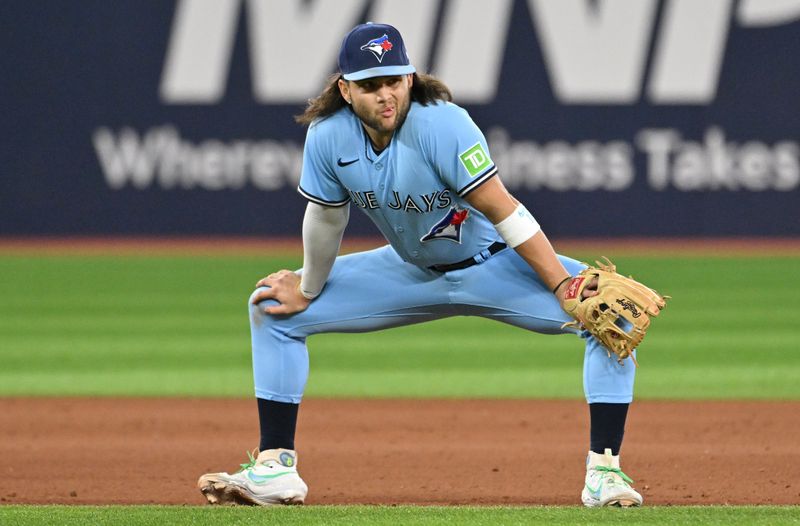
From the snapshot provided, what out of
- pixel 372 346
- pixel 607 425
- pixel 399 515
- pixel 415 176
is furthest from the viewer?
pixel 372 346

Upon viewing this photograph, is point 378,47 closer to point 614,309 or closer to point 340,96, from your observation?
point 340,96

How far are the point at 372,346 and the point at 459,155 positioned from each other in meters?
5.33

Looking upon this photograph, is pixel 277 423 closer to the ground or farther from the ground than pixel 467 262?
closer to the ground

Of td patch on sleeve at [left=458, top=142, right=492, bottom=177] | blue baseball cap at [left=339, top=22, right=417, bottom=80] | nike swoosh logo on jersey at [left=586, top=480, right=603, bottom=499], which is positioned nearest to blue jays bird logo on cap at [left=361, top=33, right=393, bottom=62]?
blue baseball cap at [left=339, top=22, right=417, bottom=80]

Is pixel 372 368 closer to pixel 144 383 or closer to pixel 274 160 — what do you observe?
pixel 144 383

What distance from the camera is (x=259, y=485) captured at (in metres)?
4.57

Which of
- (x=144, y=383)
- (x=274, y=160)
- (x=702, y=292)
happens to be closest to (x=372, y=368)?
(x=144, y=383)

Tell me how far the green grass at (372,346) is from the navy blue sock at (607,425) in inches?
118

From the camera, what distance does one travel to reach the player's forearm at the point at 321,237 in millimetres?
4543

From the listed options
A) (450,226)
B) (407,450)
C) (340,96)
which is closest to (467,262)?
(450,226)

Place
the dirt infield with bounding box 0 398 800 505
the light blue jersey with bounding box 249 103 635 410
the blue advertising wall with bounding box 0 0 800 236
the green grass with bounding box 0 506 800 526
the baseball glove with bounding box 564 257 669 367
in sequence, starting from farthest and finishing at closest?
the blue advertising wall with bounding box 0 0 800 236 < the dirt infield with bounding box 0 398 800 505 < the light blue jersey with bounding box 249 103 635 410 < the baseball glove with bounding box 564 257 669 367 < the green grass with bounding box 0 506 800 526

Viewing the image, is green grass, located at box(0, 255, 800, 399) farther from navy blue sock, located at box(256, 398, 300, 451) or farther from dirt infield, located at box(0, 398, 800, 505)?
navy blue sock, located at box(256, 398, 300, 451)

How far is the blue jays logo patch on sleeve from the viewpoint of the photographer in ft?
14.6

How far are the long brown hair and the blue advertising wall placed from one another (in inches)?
384
